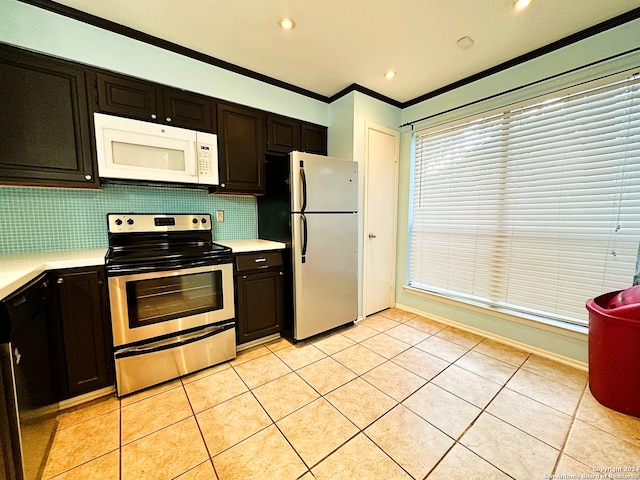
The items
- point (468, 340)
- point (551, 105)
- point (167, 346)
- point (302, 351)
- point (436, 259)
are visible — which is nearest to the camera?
point (167, 346)

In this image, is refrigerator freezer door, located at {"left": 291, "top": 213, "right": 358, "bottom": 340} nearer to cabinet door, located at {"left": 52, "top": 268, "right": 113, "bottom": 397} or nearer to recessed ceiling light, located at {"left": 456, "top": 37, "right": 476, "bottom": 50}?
cabinet door, located at {"left": 52, "top": 268, "right": 113, "bottom": 397}

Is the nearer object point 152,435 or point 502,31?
point 152,435

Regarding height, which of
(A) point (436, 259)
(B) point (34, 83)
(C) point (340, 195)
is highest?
(B) point (34, 83)

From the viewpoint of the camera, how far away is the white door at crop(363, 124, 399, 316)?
9.87 feet

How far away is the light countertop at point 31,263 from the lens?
1.12 m

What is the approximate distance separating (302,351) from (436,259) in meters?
1.87

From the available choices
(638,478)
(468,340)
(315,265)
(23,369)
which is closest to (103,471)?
(23,369)

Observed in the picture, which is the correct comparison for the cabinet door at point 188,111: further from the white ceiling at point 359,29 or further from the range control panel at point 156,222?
the range control panel at point 156,222

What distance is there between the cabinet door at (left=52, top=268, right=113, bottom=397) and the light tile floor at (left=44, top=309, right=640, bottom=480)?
192 millimetres

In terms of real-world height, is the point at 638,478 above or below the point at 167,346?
below

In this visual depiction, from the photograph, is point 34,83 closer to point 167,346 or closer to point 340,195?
point 167,346

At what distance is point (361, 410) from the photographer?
1.63 m

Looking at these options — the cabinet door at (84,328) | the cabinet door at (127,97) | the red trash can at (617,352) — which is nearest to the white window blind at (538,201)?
the red trash can at (617,352)

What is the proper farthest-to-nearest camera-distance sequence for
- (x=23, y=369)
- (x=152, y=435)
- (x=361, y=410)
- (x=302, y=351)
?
(x=302, y=351), (x=361, y=410), (x=152, y=435), (x=23, y=369)
